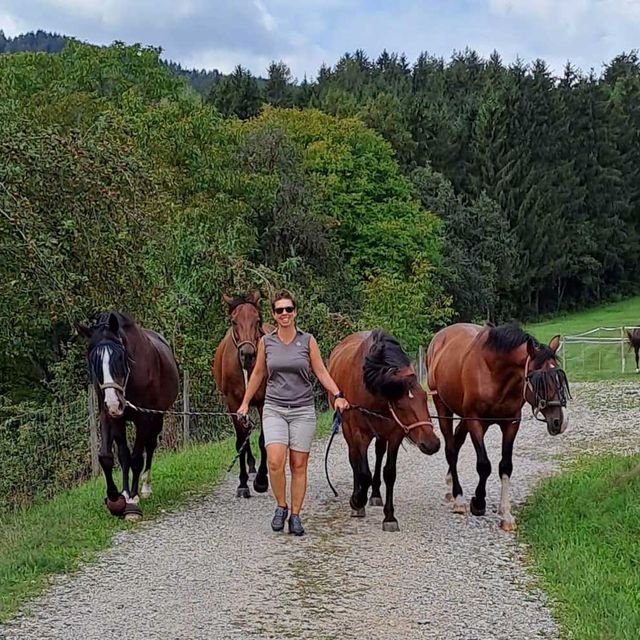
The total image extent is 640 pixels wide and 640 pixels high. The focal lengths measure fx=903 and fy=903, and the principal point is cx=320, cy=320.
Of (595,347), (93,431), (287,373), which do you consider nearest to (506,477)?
(287,373)

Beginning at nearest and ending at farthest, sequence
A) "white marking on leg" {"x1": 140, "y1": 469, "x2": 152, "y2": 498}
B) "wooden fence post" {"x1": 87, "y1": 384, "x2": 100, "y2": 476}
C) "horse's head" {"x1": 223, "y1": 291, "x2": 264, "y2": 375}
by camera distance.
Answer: "horse's head" {"x1": 223, "y1": 291, "x2": 264, "y2": 375} < "white marking on leg" {"x1": 140, "y1": 469, "x2": 152, "y2": 498} < "wooden fence post" {"x1": 87, "y1": 384, "x2": 100, "y2": 476}

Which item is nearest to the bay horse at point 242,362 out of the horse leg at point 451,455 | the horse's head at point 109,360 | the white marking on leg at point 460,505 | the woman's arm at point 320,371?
the horse's head at point 109,360

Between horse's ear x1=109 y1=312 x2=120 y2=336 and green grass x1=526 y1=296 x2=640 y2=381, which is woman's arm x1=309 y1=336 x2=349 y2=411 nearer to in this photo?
horse's ear x1=109 y1=312 x2=120 y2=336

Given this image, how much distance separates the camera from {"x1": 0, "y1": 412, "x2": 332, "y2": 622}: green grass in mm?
6238

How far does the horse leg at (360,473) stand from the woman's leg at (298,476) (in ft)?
2.45

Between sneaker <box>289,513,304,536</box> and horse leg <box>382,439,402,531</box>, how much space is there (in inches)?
28.9

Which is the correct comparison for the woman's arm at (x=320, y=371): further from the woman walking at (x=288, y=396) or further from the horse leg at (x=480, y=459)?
the horse leg at (x=480, y=459)

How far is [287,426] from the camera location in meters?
7.52

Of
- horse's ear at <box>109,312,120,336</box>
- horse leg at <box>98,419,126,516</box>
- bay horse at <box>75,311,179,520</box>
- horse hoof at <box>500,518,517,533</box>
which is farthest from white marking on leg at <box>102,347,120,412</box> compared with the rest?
horse hoof at <box>500,518,517,533</box>

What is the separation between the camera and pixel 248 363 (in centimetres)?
916

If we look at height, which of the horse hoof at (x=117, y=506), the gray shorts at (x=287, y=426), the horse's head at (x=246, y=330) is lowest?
the horse hoof at (x=117, y=506)

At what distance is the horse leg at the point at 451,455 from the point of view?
342 inches

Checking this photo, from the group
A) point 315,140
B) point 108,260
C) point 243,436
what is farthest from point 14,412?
point 315,140

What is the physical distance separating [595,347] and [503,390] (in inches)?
1141
